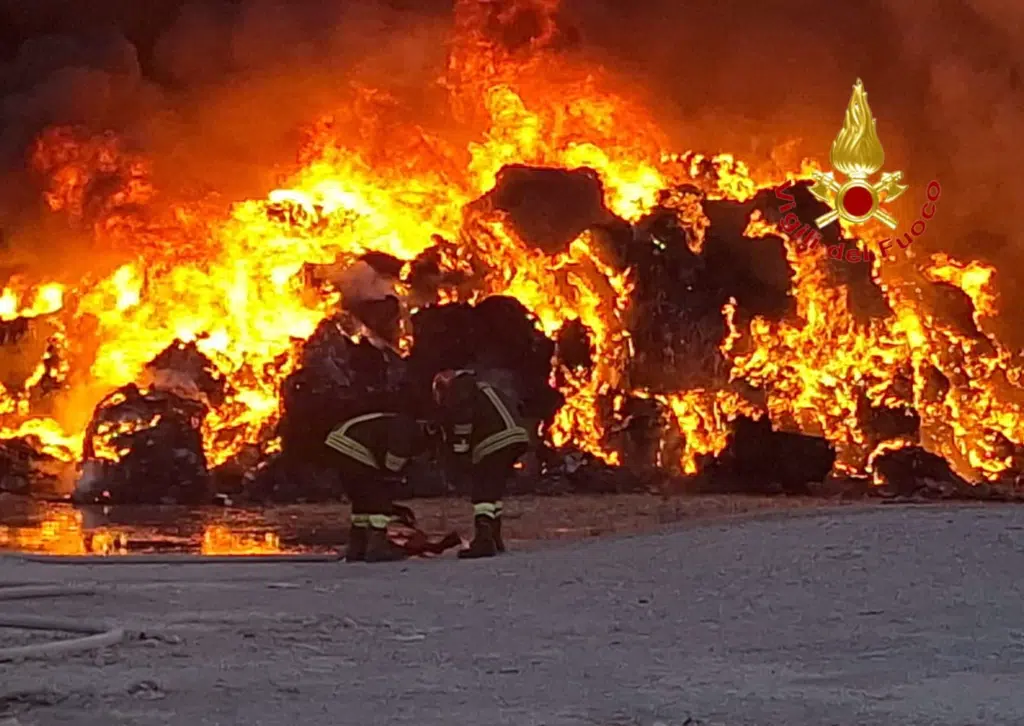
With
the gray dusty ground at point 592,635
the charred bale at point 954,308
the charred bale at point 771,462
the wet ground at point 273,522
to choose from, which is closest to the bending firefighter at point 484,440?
the gray dusty ground at point 592,635

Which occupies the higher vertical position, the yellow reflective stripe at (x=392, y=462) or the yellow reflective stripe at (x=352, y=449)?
the yellow reflective stripe at (x=352, y=449)

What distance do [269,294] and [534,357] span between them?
4.15m

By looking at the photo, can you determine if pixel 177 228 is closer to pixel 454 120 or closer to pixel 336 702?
pixel 454 120

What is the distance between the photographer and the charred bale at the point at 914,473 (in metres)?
20.7

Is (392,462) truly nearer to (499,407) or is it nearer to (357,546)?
(357,546)

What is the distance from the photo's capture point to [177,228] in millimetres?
21828

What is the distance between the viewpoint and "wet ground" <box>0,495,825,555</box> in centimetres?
1238

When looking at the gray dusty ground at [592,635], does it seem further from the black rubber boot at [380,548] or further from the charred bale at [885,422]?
the charred bale at [885,422]

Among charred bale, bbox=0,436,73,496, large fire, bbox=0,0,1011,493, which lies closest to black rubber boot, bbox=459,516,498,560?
large fire, bbox=0,0,1011,493

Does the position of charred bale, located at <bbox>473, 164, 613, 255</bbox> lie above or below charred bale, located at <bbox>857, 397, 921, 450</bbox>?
above

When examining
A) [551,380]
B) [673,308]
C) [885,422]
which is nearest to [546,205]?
[673,308]

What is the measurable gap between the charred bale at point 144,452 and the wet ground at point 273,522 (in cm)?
91

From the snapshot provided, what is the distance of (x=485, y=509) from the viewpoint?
1039 cm

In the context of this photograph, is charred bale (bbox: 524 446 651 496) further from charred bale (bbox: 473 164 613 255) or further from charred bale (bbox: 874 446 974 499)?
charred bale (bbox: 874 446 974 499)
